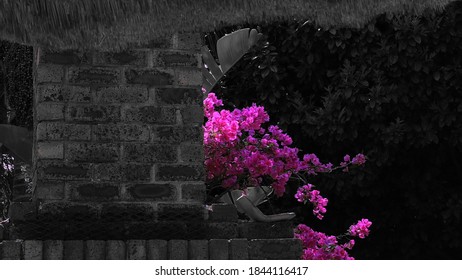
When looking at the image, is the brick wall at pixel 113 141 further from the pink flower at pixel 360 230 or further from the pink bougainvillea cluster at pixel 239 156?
the pink flower at pixel 360 230

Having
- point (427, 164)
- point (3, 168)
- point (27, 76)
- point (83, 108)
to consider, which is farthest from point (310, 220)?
point (83, 108)

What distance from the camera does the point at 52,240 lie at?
444cm

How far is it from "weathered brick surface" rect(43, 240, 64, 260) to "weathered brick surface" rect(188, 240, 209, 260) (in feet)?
2.09

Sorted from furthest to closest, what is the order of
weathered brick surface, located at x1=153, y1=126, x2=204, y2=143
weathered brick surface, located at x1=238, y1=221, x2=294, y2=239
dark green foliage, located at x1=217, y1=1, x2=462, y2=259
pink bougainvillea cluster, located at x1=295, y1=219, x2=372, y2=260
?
dark green foliage, located at x1=217, y1=1, x2=462, y2=259, pink bougainvillea cluster, located at x1=295, y1=219, x2=372, y2=260, weathered brick surface, located at x1=238, y1=221, x2=294, y2=239, weathered brick surface, located at x1=153, y1=126, x2=204, y2=143

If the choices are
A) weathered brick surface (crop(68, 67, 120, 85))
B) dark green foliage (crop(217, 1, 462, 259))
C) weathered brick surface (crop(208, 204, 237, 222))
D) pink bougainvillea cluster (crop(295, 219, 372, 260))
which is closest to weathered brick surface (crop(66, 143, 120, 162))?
weathered brick surface (crop(68, 67, 120, 85))

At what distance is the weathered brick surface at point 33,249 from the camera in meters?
4.40

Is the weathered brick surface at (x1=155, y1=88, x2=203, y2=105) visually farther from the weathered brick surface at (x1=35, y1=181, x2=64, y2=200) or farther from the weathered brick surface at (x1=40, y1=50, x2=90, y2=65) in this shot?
the weathered brick surface at (x1=35, y1=181, x2=64, y2=200)

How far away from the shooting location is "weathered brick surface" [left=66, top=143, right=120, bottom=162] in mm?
4625

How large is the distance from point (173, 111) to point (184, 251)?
0.76m

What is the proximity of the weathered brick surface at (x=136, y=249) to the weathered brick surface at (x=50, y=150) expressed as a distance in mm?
582

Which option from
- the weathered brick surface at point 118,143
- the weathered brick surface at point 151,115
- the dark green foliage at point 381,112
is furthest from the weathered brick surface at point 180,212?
the dark green foliage at point 381,112

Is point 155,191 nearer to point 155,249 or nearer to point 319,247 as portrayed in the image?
point 155,249

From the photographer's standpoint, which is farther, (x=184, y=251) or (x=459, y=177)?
(x=459, y=177)

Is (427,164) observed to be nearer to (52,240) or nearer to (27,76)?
(27,76)
